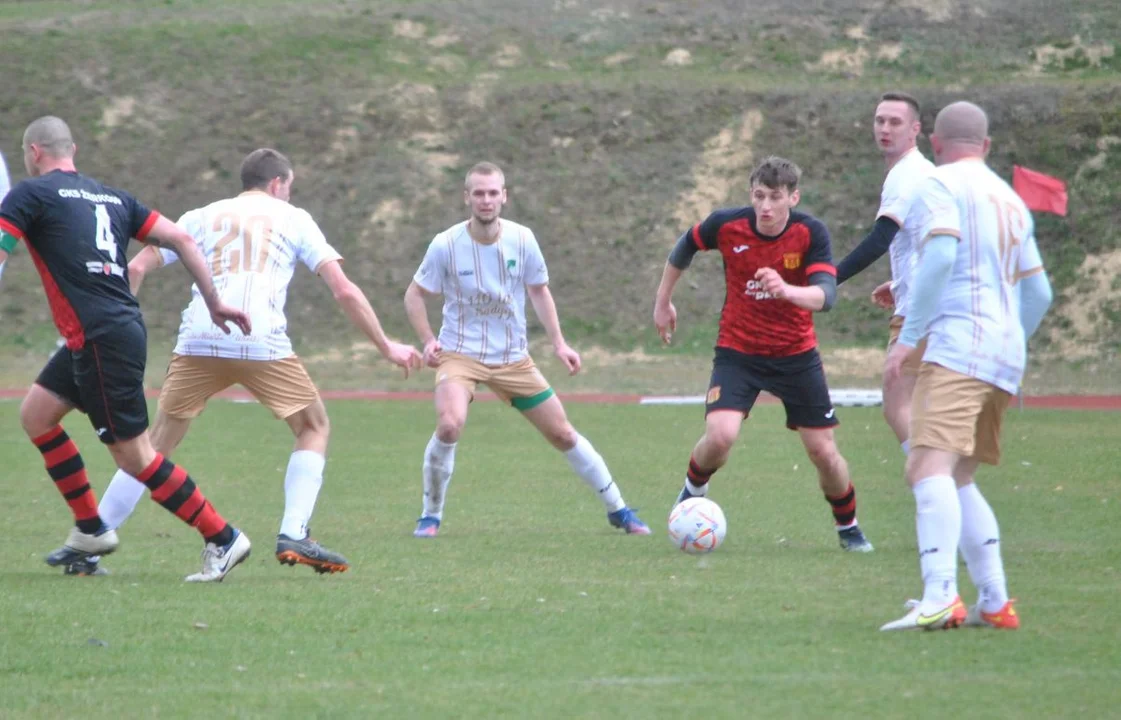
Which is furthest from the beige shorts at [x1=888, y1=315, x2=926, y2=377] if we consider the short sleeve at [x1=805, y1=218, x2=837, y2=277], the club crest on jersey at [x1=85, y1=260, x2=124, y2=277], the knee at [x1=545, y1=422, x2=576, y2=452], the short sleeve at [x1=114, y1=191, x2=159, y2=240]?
the club crest on jersey at [x1=85, y1=260, x2=124, y2=277]

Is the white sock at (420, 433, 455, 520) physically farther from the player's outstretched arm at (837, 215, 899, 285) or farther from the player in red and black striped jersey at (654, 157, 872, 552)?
the player's outstretched arm at (837, 215, 899, 285)

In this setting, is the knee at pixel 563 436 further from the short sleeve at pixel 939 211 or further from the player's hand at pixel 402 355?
the short sleeve at pixel 939 211

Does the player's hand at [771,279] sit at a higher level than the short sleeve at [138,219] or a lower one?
lower

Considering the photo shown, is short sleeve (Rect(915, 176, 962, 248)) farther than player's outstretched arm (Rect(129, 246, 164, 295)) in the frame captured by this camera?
No

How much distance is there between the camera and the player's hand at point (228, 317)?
7180 millimetres

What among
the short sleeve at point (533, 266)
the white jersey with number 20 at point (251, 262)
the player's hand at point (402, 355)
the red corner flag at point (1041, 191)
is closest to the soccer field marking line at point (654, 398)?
the red corner flag at point (1041, 191)

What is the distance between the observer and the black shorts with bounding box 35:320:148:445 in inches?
282

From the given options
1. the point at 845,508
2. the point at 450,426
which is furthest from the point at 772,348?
the point at 450,426

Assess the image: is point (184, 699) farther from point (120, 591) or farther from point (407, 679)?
point (120, 591)

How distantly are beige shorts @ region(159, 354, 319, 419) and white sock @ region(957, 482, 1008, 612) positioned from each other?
3.30 m

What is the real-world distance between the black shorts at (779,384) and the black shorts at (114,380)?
10.2 feet

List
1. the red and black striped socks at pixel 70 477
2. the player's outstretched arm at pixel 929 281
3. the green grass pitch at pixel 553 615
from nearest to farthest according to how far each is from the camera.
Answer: the green grass pitch at pixel 553 615, the player's outstretched arm at pixel 929 281, the red and black striped socks at pixel 70 477

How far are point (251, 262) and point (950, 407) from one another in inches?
142

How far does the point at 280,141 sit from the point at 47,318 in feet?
22.0
